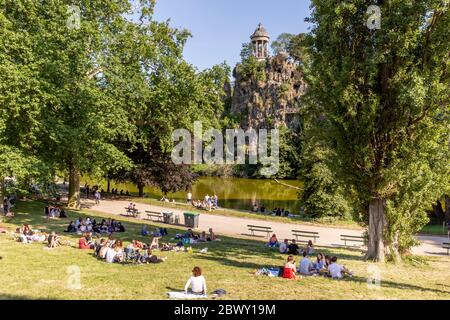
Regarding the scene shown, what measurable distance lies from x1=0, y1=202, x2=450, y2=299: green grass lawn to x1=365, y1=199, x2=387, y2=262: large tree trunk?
825 mm

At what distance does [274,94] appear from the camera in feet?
362

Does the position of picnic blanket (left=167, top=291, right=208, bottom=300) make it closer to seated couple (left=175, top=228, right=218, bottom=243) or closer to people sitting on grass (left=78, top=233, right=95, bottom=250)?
people sitting on grass (left=78, top=233, right=95, bottom=250)

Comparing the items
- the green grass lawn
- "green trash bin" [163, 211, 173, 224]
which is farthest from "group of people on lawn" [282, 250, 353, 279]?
"green trash bin" [163, 211, 173, 224]

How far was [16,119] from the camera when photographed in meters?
26.1

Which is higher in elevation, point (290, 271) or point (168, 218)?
point (168, 218)

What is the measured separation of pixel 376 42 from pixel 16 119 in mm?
21557

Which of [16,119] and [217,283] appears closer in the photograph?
[217,283]

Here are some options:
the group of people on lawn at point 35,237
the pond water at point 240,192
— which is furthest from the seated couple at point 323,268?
the pond water at point 240,192

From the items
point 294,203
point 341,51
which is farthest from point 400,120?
point 294,203

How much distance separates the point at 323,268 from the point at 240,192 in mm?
53138

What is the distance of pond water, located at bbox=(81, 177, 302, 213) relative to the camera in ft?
174

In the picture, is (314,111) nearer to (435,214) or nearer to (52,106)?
(52,106)

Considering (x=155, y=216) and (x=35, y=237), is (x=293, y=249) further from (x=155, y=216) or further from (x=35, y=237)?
(x=155, y=216)

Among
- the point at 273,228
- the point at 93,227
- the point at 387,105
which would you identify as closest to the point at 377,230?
the point at 387,105
